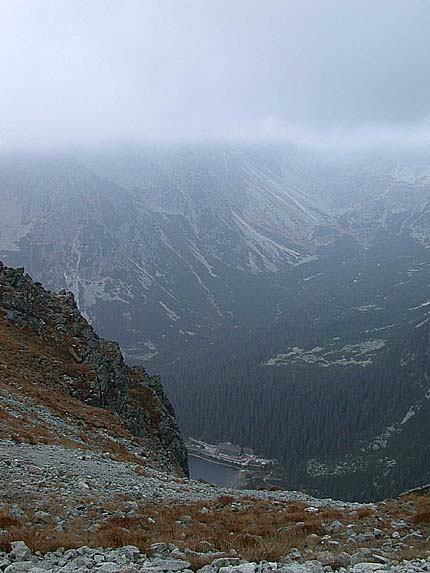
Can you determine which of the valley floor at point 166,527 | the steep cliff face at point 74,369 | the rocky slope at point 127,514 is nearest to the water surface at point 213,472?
the steep cliff face at point 74,369

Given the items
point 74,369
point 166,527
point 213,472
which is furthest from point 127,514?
point 213,472

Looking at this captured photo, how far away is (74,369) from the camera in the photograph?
51.0 metres

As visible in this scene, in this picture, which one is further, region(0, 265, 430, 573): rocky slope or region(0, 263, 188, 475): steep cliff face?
region(0, 263, 188, 475): steep cliff face

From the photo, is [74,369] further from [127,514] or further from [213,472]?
[213,472]

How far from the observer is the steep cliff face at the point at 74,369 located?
46.0 m

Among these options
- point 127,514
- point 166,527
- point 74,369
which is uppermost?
point 74,369

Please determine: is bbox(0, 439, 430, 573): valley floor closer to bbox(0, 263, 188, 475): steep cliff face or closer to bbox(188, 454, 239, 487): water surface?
bbox(0, 263, 188, 475): steep cliff face

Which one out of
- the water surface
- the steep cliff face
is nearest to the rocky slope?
the steep cliff face

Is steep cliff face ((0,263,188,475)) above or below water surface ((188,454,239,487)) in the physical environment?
above

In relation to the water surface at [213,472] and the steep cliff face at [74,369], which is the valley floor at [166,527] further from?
the water surface at [213,472]

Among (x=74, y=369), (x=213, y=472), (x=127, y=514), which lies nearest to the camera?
(x=127, y=514)

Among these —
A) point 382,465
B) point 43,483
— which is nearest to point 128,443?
point 43,483

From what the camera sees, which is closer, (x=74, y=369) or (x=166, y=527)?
(x=166, y=527)

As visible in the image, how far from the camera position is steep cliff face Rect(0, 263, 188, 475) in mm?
45969
